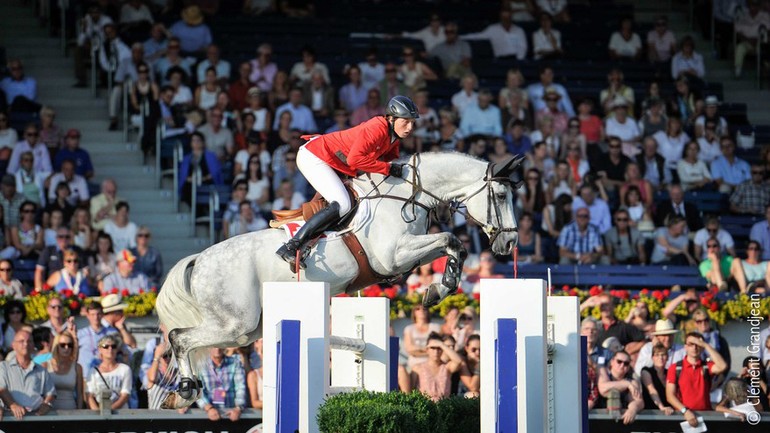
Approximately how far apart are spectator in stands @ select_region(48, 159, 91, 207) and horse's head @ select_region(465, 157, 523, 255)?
7.23 meters

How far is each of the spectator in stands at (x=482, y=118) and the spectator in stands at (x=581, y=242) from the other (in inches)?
100

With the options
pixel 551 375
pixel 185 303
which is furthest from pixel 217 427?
pixel 551 375

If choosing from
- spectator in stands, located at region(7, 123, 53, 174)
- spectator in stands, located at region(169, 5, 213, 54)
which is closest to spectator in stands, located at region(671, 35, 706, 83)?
spectator in stands, located at region(169, 5, 213, 54)

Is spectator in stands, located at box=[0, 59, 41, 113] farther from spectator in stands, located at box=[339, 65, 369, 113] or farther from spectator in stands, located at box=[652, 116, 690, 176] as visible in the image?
spectator in stands, located at box=[652, 116, 690, 176]

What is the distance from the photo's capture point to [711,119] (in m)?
19.8

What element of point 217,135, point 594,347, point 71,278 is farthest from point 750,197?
point 71,278

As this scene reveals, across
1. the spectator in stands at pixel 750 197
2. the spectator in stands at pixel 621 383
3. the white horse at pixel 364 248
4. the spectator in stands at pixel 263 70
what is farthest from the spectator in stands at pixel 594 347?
the spectator in stands at pixel 263 70

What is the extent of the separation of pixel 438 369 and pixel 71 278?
166 inches

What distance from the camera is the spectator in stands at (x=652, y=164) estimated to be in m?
18.7

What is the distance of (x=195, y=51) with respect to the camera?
20.1 metres

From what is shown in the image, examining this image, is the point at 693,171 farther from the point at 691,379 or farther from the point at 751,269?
the point at 691,379

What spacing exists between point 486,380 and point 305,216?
1.98 metres

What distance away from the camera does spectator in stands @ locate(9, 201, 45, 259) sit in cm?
1577

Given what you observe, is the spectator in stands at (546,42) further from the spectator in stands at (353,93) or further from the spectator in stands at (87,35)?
the spectator in stands at (87,35)
